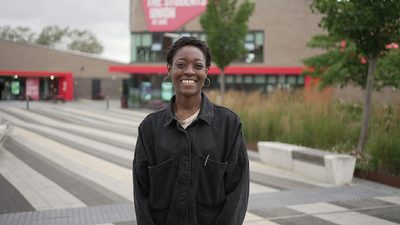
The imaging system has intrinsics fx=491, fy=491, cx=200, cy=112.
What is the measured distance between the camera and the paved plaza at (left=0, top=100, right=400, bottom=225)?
6.35m

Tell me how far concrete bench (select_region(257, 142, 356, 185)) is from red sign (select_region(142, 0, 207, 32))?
27293 mm

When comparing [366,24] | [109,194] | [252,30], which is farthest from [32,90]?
[366,24]

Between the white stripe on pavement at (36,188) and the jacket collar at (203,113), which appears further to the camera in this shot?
the white stripe on pavement at (36,188)

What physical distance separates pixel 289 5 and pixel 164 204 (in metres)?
36.7

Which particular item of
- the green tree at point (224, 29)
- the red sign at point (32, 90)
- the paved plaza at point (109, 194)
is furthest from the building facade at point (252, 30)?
the paved plaza at point (109, 194)

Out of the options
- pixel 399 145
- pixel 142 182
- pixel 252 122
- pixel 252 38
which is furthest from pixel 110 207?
pixel 252 38

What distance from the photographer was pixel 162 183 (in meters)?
2.71

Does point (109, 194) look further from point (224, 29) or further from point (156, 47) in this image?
point (156, 47)

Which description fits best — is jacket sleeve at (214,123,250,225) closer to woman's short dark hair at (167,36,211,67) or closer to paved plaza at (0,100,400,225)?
woman's short dark hair at (167,36,211,67)

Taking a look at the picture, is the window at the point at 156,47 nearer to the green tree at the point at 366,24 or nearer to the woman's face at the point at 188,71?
the green tree at the point at 366,24

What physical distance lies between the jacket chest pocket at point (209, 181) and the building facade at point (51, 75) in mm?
12932

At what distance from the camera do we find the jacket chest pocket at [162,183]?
8.76 ft

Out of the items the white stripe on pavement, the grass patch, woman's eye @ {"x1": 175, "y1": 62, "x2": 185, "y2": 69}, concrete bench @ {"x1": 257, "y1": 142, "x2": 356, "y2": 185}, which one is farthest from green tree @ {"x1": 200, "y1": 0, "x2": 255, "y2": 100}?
woman's eye @ {"x1": 175, "y1": 62, "x2": 185, "y2": 69}

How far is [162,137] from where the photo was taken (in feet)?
8.83
